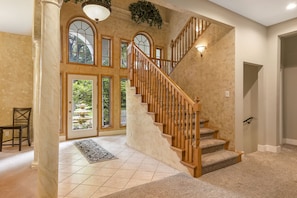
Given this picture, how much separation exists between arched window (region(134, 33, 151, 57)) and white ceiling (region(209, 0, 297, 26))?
165 inches

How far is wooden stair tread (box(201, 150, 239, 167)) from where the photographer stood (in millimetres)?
3360

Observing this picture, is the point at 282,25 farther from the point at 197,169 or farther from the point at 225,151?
the point at 197,169

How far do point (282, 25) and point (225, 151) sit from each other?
3259 mm

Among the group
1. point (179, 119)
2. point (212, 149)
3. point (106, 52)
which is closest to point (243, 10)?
point (179, 119)

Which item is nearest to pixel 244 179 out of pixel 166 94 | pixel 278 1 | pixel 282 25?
pixel 166 94

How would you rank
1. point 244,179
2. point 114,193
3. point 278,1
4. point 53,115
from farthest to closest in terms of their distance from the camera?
point 278,1, point 244,179, point 114,193, point 53,115

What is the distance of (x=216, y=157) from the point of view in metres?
3.57

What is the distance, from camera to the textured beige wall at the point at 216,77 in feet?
13.5

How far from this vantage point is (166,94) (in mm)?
3826

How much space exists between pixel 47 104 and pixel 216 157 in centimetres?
305

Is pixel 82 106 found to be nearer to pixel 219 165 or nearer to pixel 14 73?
pixel 14 73

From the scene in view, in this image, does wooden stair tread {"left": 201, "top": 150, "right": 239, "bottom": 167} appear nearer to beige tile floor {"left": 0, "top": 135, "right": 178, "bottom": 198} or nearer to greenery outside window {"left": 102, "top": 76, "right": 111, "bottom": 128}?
beige tile floor {"left": 0, "top": 135, "right": 178, "bottom": 198}

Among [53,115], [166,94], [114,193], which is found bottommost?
[114,193]

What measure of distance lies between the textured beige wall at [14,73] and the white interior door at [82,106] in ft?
3.92
